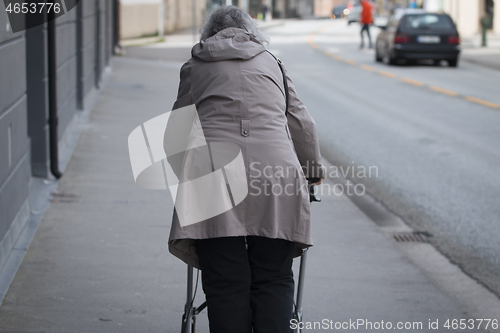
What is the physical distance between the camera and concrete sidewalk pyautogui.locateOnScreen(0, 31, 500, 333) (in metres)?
4.19

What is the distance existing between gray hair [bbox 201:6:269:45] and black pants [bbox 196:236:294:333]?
0.91 m

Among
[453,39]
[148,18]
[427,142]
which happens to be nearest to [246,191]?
[427,142]

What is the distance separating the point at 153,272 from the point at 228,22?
7.28ft

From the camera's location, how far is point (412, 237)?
6.11 meters

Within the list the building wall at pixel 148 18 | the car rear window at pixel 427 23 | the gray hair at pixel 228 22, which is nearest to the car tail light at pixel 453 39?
the car rear window at pixel 427 23

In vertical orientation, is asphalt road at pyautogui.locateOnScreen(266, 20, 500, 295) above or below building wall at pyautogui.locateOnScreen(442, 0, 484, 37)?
below

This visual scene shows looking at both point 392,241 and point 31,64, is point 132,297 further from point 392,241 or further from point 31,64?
point 31,64

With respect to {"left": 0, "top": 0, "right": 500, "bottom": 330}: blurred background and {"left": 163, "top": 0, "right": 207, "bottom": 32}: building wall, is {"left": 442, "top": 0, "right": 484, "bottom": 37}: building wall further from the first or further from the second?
{"left": 0, "top": 0, "right": 500, "bottom": 330}: blurred background

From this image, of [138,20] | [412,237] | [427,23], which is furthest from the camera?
[138,20]

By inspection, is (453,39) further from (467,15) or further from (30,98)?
(467,15)

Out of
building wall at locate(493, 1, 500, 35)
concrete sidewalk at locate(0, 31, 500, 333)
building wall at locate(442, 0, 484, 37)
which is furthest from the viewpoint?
building wall at locate(442, 0, 484, 37)

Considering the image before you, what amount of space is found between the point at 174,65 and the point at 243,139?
18.4 metres

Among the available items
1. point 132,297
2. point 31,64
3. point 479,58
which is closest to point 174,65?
point 479,58

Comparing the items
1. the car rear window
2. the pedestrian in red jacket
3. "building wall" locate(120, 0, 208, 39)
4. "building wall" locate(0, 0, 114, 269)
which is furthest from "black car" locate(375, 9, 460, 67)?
"building wall" locate(120, 0, 208, 39)
